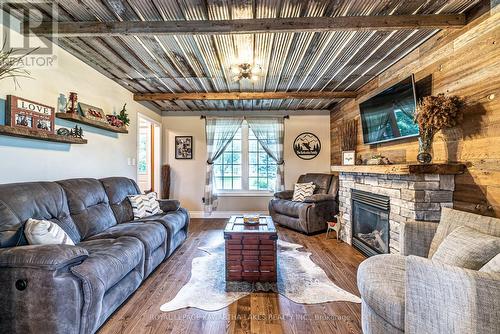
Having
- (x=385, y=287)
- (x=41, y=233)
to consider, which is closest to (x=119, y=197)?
(x=41, y=233)

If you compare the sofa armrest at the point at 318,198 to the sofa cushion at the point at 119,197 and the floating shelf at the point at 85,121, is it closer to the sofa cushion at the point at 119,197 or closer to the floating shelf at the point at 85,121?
the sofa cushion at the point at 119,197

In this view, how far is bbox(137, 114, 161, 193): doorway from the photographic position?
5.56 meters

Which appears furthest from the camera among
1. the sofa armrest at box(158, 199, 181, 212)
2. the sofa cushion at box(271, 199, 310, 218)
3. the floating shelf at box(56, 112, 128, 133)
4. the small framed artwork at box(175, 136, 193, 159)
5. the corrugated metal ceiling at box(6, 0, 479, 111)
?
the small framed artwork at box(175, 136, 193, 159)

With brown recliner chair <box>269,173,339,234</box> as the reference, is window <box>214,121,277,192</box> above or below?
above

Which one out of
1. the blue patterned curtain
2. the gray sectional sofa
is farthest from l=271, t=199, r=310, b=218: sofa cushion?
the gray sectional sofa

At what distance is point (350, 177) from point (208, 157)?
10.2 ft

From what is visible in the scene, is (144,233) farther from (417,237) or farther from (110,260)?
(417,237)

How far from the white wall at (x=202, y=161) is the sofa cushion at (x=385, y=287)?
4.01m

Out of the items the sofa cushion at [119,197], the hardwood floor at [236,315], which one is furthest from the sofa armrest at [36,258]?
the sofa cushion at [119,197]

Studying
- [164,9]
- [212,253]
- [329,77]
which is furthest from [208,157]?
[164,9]

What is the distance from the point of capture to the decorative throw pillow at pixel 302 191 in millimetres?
4749

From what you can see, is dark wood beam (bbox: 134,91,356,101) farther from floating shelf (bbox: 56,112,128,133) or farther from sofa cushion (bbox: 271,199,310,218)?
sofa cushion (bbox: 271,199,310,218)

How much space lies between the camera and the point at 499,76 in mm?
1887

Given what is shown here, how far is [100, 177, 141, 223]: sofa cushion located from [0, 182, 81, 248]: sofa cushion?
2.45ft
